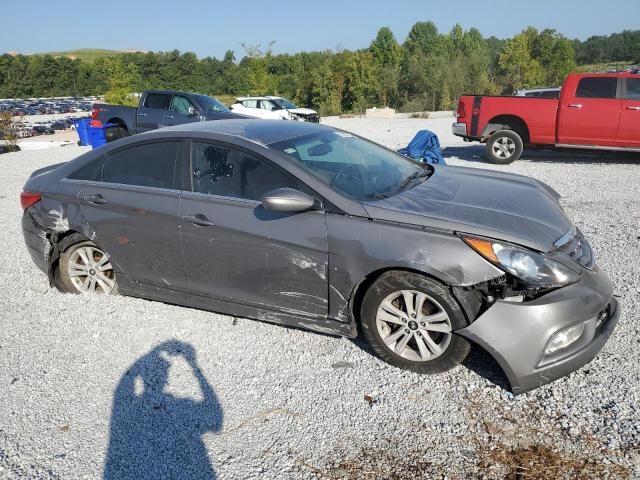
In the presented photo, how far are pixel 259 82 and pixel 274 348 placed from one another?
41966 millimetres

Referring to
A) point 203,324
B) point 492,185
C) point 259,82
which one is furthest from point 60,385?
point 259,82

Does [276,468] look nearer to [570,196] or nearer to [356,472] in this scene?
[356,472]

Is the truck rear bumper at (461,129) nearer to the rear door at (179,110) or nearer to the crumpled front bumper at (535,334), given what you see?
the rear door at (179,110)

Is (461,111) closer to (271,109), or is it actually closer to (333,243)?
(333,243)

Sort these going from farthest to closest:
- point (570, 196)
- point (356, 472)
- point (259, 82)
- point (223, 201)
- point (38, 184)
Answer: point (259, 82) → point (570, 196) → point (38, 184) → point (223, 201) → point (356, 472)

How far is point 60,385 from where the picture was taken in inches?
133

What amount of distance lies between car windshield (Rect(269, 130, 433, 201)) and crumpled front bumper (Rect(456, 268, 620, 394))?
1.13 metres

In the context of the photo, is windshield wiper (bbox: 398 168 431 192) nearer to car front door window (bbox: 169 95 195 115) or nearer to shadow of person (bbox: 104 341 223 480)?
shadow of person (bbox: 104 341 223 480)

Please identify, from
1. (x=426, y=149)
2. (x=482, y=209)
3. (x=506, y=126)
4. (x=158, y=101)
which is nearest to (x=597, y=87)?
(x=506, y=126)

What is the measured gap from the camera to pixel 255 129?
408cm

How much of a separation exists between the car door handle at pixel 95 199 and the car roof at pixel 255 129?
71cm

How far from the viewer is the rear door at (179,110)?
1346 cm

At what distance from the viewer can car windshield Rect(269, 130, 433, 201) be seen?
3574 mm

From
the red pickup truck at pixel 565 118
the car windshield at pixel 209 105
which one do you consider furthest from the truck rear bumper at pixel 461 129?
the car windshield at pixel 209 105
